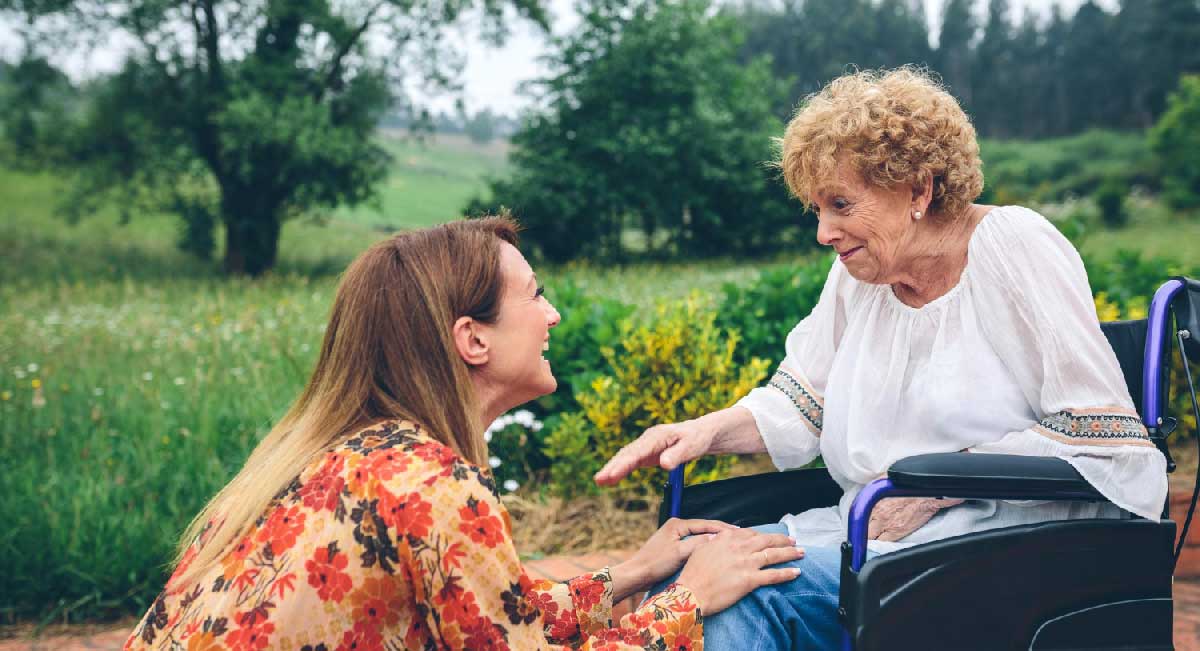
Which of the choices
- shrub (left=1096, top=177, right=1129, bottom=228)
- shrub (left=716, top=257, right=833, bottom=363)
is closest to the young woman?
shrub (left=716, top=257, right=833, bottom=363)

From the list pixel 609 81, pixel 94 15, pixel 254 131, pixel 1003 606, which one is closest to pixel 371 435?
pixel 1003 606

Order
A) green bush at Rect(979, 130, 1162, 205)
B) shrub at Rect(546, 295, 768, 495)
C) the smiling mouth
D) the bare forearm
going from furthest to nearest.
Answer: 1. green bush at Rect(979, 130, 1162, 205)
2. shrub at Rect(546, 295, 768, 495)
3. the bare forearm
4. the smiling mouth

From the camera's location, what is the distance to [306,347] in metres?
6.15

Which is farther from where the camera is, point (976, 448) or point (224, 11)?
point (224, 11)

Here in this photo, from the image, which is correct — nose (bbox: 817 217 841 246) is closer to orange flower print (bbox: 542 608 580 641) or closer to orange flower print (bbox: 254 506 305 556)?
orange flower print (bbox: 542 608 580 641)

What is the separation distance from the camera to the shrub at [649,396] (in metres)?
3.83

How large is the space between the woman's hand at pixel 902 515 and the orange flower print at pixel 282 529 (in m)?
1.15

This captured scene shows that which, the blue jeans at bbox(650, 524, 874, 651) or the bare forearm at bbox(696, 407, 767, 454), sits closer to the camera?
the blue jeans at bbox(650, 524, 874, 651)

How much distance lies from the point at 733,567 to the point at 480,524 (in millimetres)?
625

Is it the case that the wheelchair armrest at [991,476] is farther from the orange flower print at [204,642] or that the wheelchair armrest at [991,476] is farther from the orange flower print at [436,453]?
the orange flower print at [204,642]

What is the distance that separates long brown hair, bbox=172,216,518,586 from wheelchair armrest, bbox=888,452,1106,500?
0.72 metres

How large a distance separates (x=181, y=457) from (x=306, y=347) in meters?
2.33

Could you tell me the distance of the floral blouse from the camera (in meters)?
1.30

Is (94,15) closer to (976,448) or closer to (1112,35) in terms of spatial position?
(976,448)
